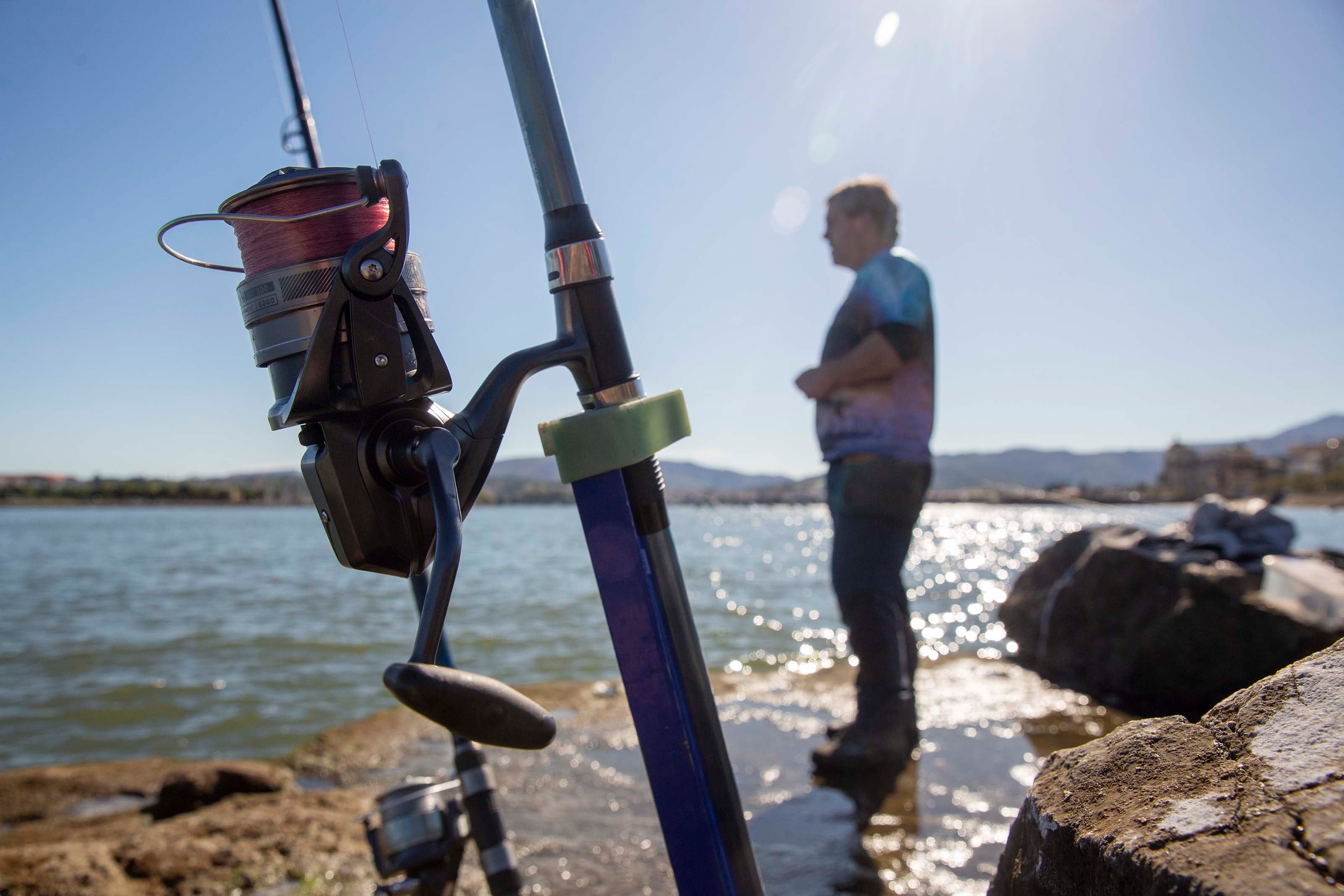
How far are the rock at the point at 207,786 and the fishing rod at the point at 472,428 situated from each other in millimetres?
2838

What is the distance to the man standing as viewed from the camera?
295cm

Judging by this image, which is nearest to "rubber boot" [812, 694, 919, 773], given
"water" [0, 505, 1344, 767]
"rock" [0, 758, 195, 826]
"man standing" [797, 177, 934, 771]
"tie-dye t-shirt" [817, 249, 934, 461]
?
"man standing" [797, 177, 934, 771]

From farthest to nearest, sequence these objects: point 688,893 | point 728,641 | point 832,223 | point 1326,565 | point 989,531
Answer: point 989,531 → point 728,641 → point 1326,565 → point 832,223 → point 688,893

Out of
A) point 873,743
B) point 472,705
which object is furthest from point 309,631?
point 472,705

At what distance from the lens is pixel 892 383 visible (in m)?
2.99

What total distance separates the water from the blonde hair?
2.21 meters

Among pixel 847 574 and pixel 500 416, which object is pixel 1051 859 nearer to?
pixel 500 416

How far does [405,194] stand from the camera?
0.84 meters

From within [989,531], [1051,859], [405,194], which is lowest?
[989,531]

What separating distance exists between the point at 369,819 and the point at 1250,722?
1.69m

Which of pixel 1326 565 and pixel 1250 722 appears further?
pixel 1326 565

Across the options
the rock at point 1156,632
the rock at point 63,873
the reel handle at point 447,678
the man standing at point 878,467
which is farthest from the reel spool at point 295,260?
the rock at point 1156,632

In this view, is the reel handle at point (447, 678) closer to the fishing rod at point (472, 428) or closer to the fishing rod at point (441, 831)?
the fishing rod at point (472, 428)

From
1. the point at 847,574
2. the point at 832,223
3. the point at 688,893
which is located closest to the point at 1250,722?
the point at 688,893
